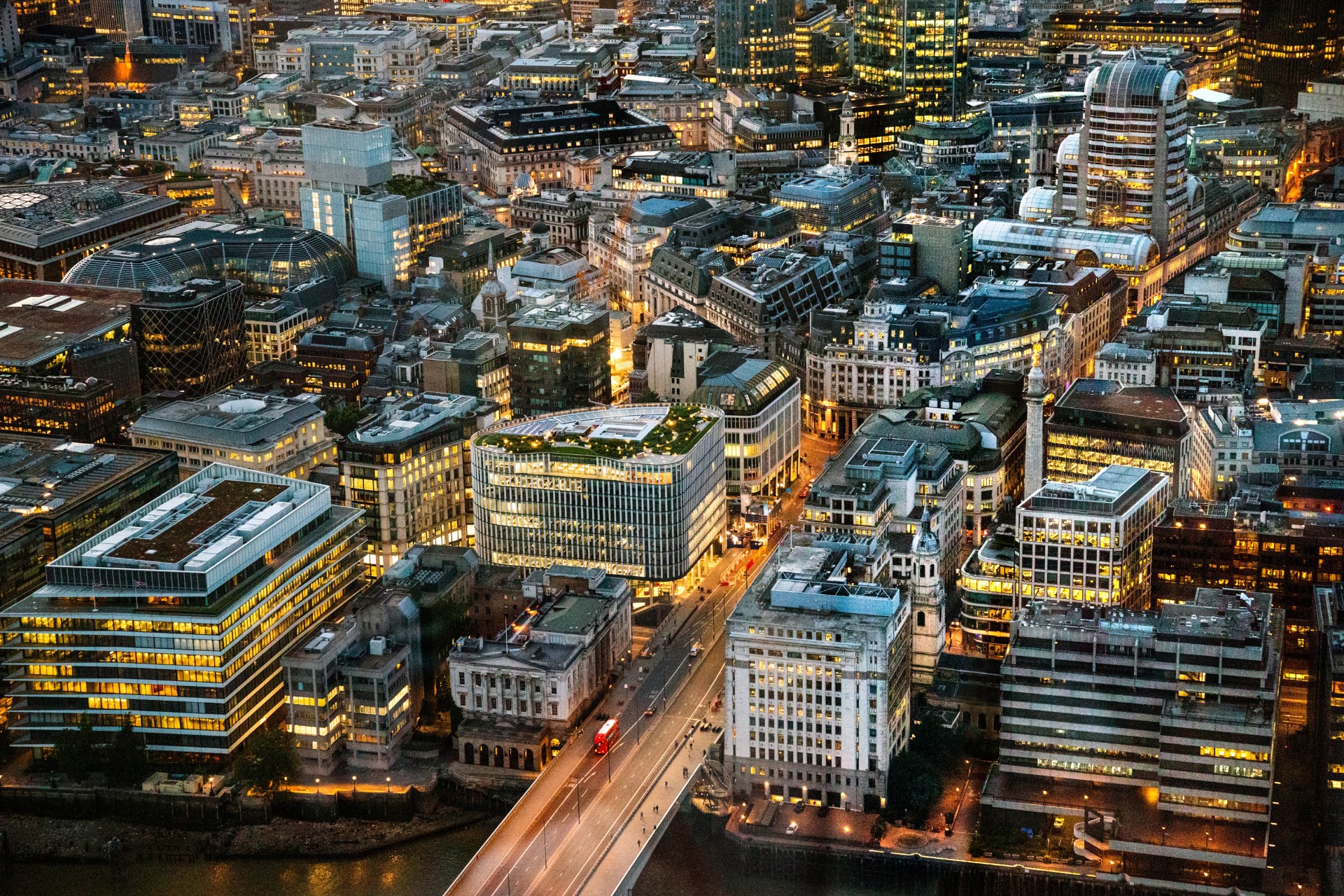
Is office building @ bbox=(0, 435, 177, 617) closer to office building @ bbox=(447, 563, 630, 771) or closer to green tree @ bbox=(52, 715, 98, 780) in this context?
green tree @ bbox=(52, 715, 98, 780)

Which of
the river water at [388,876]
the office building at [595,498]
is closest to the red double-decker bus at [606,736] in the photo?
the river water at [388,876]

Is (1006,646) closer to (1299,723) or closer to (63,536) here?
(1299,723)

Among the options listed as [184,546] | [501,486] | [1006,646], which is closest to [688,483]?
[501,486]

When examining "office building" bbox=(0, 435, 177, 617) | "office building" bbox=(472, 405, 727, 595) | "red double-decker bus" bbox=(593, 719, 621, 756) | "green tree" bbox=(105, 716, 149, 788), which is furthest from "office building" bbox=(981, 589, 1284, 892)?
"office building" bbox=(0, 435, 177, 617)

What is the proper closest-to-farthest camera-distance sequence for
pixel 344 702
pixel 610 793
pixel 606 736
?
pixel 610 793 < pixel 344 702 < pixel 606 736

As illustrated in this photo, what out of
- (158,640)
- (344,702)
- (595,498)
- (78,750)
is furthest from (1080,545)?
(78,750)

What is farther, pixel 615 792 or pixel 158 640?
pixel 158 640

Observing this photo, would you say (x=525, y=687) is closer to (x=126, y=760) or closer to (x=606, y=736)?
(x=606, y=736)

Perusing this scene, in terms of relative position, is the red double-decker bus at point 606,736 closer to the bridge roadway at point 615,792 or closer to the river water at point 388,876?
the bridge roadway at point 615,792
